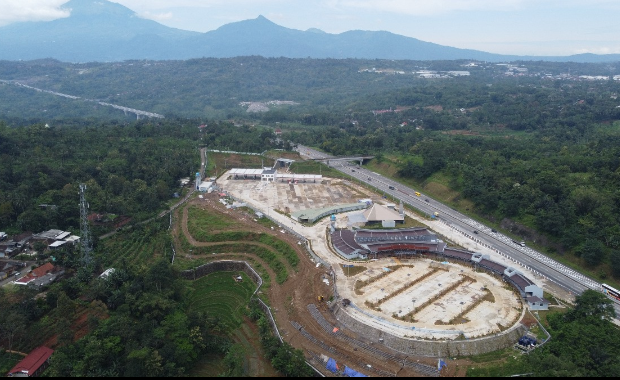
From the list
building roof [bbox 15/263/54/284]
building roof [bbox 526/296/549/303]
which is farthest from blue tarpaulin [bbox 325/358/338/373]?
building roof [bbox 15/263/54/284]

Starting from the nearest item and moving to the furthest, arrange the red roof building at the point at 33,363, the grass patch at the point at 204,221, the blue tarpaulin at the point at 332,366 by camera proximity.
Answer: the red roof building at the point at 33,363 → the blue tarpaulin at the point at 332,366 → the grass patch at the point at 204,221

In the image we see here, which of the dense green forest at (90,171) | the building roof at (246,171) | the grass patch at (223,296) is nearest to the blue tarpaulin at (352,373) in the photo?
the grass patch at (223,296)

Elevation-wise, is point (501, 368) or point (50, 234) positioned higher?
point (50, 234)

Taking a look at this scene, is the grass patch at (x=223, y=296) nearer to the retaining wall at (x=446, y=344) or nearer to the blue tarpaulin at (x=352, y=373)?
the blue tarpaulin at (x=352, y=373)

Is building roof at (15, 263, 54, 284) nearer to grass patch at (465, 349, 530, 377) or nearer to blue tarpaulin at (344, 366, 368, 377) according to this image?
blue tarpaulin at (344, 366, 368, 377)

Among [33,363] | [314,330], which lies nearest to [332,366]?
[314,330]

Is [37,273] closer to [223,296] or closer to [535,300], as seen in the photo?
[223,296]
